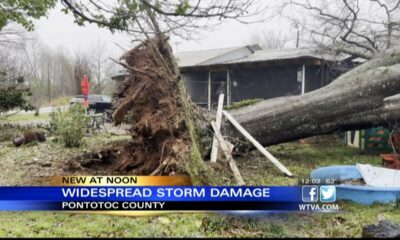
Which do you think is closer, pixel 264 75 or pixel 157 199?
pixel 157 199

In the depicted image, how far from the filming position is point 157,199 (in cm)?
402

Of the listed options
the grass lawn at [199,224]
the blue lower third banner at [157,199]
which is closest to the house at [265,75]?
the grass lawn at [199,224]

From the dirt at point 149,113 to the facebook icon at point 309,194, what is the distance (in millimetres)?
1859

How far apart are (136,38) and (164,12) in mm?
1085

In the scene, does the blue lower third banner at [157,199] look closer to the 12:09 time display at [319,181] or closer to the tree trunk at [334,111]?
the 12:09 time display at [319,181]

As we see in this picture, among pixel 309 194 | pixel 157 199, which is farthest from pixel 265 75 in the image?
pixel 157 199

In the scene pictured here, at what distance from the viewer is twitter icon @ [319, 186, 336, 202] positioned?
4367mm

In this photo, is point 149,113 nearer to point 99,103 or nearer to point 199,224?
point 199,224

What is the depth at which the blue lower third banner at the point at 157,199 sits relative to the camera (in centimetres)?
392

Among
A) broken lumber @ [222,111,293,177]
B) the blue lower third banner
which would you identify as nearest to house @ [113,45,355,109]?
broken lumber @ [222,111,293,177]

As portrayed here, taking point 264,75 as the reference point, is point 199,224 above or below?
below

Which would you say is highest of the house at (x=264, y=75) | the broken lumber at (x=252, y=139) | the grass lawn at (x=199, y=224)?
the house at (x=264, y=75)

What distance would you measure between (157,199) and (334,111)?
460cm

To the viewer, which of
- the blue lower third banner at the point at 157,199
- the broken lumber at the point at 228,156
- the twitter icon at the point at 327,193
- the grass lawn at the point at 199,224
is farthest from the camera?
the broken lumber at the point at 228,156
